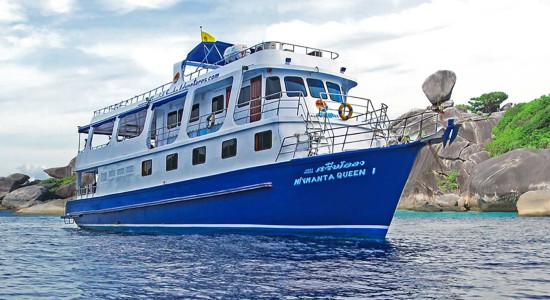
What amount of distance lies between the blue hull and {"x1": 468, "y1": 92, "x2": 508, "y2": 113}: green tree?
6288 centimetres

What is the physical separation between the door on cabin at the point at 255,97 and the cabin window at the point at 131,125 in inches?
319

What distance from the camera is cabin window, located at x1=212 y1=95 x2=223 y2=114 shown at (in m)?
19.3

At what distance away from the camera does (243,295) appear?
26.2 feet

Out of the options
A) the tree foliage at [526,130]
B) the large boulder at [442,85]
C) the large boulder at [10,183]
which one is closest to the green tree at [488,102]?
the large boulder at [442,85]

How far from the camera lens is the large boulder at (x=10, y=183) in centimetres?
6669

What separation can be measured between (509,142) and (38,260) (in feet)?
143

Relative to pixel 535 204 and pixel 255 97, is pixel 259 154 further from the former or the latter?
pixel 535 204

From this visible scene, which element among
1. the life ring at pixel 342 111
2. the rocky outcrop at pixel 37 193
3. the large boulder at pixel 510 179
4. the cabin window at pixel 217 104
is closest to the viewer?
the life ring at pixel 342 111

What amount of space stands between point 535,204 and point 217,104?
21.1m

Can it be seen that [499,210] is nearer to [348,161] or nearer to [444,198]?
[444,198]

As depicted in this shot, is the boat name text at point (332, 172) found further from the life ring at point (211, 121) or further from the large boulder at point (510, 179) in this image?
the large boulder at point (510, 179)

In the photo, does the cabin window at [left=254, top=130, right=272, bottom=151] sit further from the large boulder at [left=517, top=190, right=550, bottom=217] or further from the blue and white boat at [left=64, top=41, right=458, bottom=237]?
the large boulder at [left=517, top=190, right=550, bottom=217]

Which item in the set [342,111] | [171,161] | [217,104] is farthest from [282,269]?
[171,161]

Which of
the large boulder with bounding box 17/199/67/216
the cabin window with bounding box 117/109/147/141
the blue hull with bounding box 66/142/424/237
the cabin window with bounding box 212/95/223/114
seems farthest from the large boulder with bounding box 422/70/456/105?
the blue hull with bounding box 66/142/424/237
